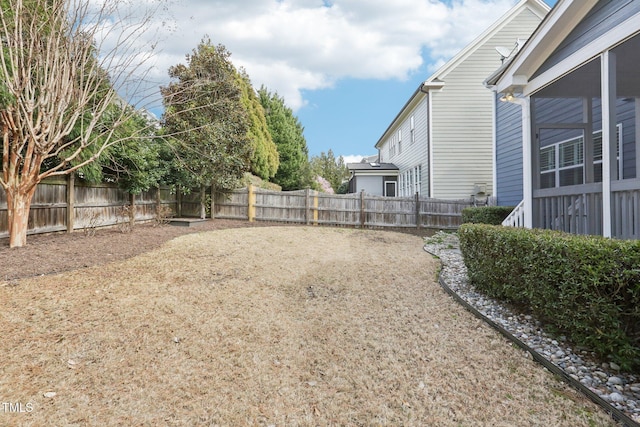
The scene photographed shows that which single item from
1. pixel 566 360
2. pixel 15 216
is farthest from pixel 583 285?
pixel 15 216

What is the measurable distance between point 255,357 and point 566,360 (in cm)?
279

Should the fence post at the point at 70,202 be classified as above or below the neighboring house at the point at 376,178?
below

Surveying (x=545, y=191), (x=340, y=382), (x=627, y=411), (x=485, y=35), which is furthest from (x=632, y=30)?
(x=485, y=35)

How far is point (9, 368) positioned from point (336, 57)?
16.9 m

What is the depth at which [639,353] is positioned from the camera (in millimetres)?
2436

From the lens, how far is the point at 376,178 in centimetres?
1994

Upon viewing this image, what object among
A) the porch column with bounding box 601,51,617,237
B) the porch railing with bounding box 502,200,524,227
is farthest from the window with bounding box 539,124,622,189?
the porch column with bounding box 601,51,617,237

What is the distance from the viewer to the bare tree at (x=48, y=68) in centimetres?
552

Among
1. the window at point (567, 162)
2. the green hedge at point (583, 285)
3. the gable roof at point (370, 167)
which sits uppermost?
the gable roof at point (370, 167)

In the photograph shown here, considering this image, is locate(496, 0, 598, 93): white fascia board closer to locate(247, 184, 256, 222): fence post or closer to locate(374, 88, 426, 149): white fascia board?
locate(374, 88, 426, 149): white fascia board

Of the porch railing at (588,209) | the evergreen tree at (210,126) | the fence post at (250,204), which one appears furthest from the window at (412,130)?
the porch railing at (588,209)

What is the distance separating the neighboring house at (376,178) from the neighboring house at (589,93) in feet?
41.0

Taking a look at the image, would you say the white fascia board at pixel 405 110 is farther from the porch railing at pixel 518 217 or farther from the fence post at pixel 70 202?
the fence post at pixel 70 202

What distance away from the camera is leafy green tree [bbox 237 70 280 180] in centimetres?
1938
